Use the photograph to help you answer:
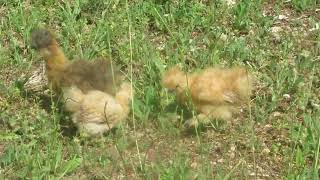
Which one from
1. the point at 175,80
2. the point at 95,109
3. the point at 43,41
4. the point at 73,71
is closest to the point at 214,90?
the point at 175,80

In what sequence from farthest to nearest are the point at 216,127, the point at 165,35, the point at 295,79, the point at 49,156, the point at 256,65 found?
the point at 165,35, the point at 256,65, the point at 295,79, the point at 216,127, the point at 49,156

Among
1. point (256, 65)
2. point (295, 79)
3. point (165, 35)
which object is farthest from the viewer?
point (165, 35)

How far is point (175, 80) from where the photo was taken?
448cm

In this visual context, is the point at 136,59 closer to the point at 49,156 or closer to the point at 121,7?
the point at 121,7

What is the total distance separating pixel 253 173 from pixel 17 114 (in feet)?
6.20

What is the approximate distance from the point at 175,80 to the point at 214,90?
0.30 m

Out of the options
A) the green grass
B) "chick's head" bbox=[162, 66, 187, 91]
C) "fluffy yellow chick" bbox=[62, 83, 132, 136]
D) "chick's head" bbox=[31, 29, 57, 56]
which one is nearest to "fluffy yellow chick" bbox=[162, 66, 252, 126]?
"chick's head" bbox=[162, 66, 187, 91]

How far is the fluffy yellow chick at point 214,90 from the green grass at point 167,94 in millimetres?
187

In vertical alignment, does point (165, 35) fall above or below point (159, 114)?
above

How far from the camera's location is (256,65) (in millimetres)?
5488

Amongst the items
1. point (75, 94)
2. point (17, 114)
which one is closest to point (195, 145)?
point (75, 94)

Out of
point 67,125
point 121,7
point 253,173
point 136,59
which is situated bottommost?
point 253,173

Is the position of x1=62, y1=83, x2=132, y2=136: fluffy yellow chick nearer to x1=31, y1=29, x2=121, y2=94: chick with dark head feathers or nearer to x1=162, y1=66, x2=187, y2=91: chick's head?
x1=31, y1=29, x2=121, y2=94: chick with dark head feathers

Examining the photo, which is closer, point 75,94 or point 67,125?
point 75,94
